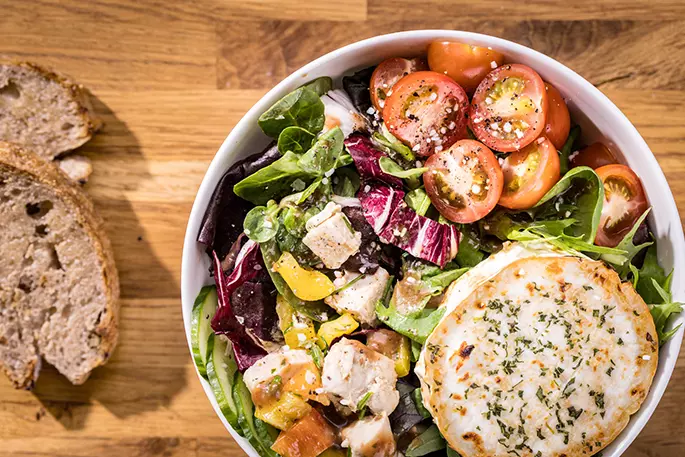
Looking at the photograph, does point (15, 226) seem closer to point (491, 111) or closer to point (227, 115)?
point (227, 115)

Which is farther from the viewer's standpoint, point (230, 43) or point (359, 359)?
point (230, 43)

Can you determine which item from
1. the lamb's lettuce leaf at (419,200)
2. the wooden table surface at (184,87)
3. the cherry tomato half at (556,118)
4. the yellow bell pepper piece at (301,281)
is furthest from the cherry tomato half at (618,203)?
the yellow bell pepper piece at (301,281)

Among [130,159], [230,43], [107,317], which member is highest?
[230,43]

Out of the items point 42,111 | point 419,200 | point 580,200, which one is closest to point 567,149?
point 580,200

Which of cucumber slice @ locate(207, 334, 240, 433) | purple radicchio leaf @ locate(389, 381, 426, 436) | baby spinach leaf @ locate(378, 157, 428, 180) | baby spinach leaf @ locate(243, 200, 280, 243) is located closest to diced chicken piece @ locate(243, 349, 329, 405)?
cucumber slice @ locate(207, 334, 240, 433)

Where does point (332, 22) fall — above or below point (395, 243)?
above

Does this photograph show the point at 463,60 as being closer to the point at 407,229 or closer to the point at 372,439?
the point at 407,229

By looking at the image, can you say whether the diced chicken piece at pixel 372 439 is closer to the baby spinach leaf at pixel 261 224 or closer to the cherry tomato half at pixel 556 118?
the baby spinach leaf at pixel 261 224

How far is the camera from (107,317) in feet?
8.86

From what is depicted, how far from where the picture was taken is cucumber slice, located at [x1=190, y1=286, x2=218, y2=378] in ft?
7.86

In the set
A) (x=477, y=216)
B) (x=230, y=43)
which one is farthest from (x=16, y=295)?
(x=477, y=216)

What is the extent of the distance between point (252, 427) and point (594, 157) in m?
1.50

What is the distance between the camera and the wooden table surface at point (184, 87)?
8.87 ft

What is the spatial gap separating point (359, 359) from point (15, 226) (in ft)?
4.88
